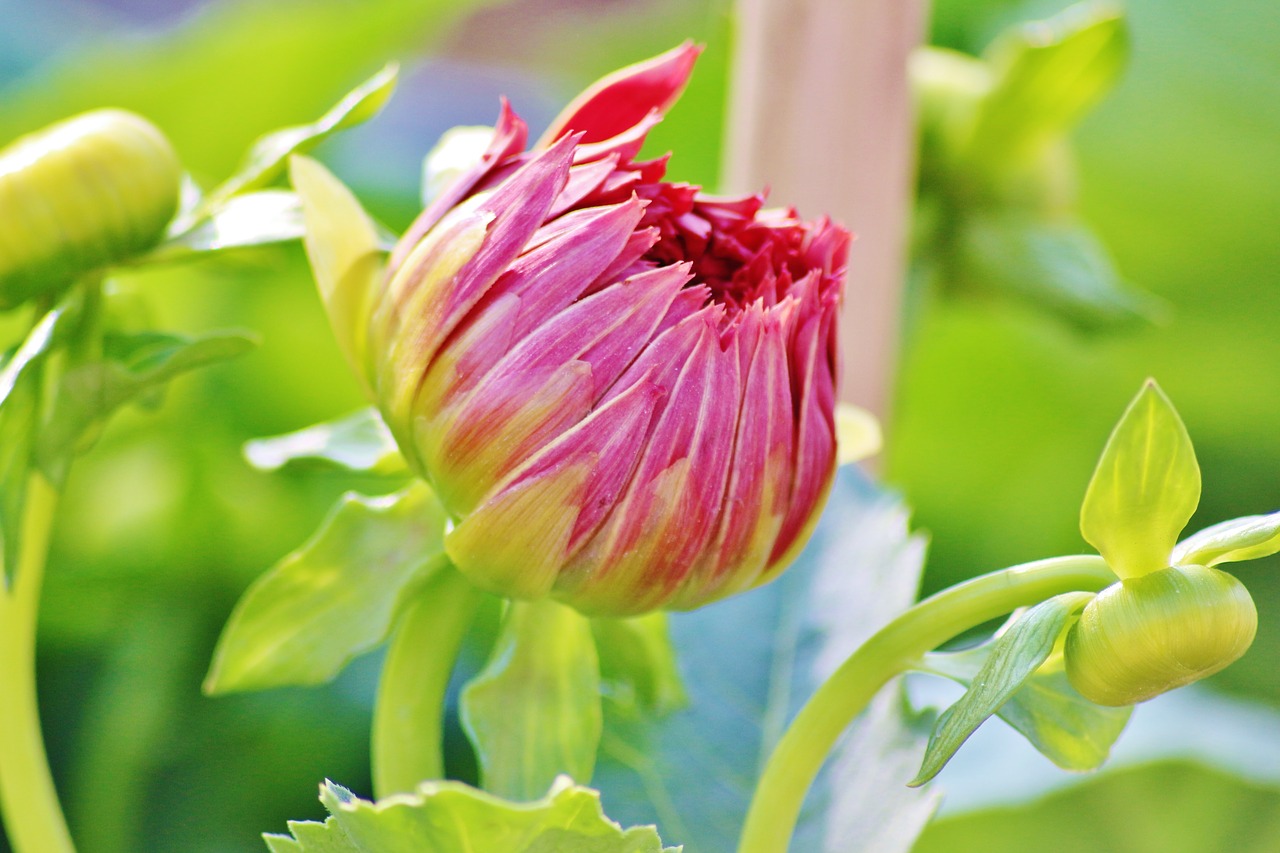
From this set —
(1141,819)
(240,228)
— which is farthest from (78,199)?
(1141,819)

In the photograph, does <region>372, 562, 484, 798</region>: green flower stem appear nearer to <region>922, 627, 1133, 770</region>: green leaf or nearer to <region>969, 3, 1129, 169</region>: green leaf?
<region>922, 627, 1133, 770</region>: green leaf

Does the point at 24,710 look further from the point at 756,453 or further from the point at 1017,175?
the point at 1017,175

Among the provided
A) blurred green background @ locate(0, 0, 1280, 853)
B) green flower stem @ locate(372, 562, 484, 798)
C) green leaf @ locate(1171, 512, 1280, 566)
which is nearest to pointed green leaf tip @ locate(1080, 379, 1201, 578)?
green leaf @ locate(1171, 512, 1280, 566)

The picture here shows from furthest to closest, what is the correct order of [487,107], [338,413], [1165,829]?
[487,107] → [338,413] → [1165,829]

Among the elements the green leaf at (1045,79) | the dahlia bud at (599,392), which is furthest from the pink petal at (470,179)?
the green leaf at (1045,79)

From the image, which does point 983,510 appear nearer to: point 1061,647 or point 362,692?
point 362,692

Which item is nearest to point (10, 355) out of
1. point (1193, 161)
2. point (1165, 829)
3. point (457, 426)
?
point (457, 426)

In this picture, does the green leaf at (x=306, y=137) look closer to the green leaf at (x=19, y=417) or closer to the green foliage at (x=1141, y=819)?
the green leaf at (x=19, y=417)
